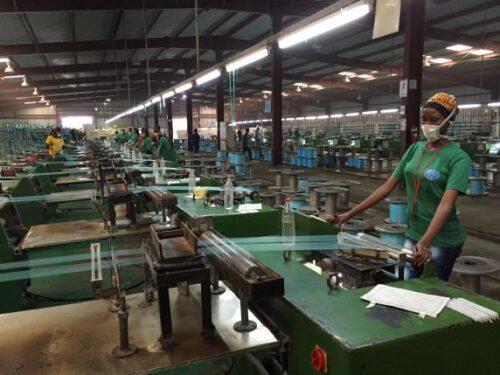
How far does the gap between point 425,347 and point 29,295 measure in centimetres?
387

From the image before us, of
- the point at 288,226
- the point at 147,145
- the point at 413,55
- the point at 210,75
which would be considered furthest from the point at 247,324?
the point at 147,145

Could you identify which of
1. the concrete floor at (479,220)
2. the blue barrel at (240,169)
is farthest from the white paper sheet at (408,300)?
the blue barrel at (240,169)

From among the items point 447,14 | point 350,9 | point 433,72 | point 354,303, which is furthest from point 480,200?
point 433,72

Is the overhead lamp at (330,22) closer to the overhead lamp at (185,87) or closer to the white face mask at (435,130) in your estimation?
the white face mask at (435,130)

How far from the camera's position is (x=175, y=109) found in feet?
112

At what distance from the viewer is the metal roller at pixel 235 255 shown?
4.62ft

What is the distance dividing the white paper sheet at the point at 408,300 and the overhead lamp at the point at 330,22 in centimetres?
263

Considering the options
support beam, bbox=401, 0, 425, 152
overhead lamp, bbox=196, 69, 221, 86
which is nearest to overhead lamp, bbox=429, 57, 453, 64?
support beam, bbox=401, 0, 425, 152

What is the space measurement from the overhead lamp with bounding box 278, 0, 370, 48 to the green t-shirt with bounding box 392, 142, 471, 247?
1800 mm

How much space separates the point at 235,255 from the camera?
62.4 inches

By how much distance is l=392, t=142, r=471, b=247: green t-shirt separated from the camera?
190 centimetres

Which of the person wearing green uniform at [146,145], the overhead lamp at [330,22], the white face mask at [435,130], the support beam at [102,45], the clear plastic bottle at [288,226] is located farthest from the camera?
the person wearing green uniform at [146,145]

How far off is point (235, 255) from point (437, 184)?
3.59 feet

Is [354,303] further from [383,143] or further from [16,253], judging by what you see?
[383,143]
